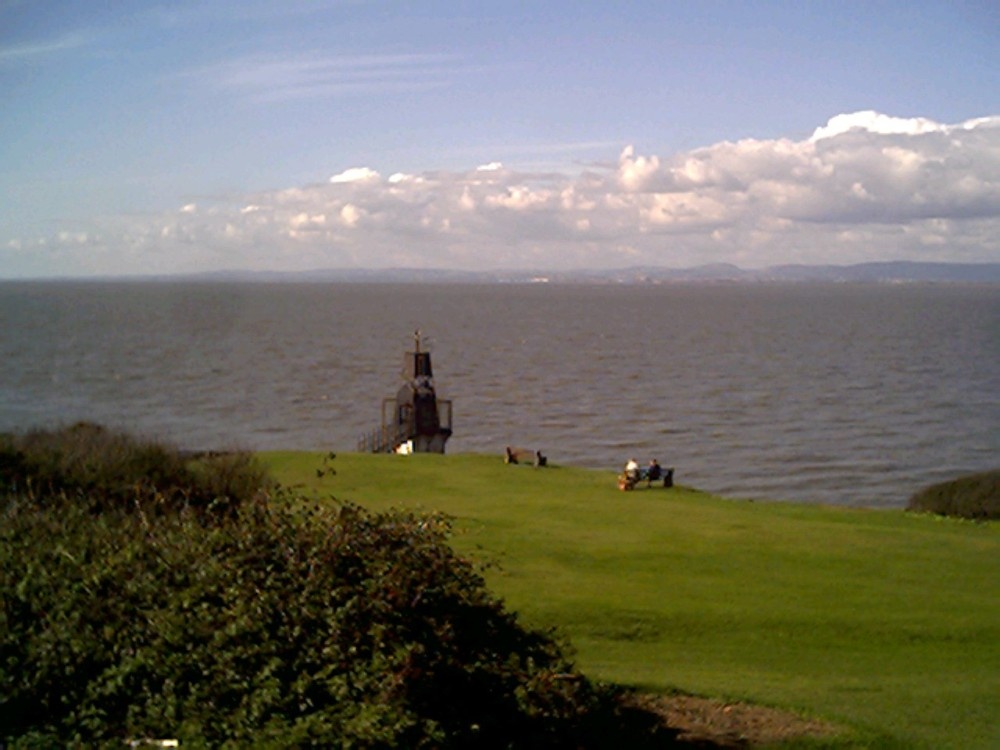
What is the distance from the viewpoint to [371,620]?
7367 millimetres

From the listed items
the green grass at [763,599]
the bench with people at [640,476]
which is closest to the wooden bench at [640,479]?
the bench with people at [640,476]

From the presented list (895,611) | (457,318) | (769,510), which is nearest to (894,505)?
(769,510)

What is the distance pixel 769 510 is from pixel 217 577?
18.3 meters

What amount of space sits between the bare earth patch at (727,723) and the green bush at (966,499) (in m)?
17.8

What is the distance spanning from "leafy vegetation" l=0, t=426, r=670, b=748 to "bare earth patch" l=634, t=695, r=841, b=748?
29.3 inches

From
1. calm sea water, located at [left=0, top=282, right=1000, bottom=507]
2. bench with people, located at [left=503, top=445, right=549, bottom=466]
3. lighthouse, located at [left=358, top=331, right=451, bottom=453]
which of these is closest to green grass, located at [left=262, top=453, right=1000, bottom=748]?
bench with people, located at [left=503, top=445, right=549, bottom=466]

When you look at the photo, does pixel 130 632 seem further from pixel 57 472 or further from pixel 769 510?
pixel 769 510

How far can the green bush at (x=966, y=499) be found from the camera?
26.9 meters

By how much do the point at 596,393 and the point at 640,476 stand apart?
38415mm

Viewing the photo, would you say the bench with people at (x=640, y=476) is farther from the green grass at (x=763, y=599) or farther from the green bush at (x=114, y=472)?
the green bush at (x=114, y=472)

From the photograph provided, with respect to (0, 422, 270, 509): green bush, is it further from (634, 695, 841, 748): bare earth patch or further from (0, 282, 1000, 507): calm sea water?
(0, 282, 1000, 507): calm sea water

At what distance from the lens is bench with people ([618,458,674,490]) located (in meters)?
25.1

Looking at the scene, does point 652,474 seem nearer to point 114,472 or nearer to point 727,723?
point 114,472

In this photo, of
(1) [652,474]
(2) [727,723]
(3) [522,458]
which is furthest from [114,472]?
(3) [522,458]
